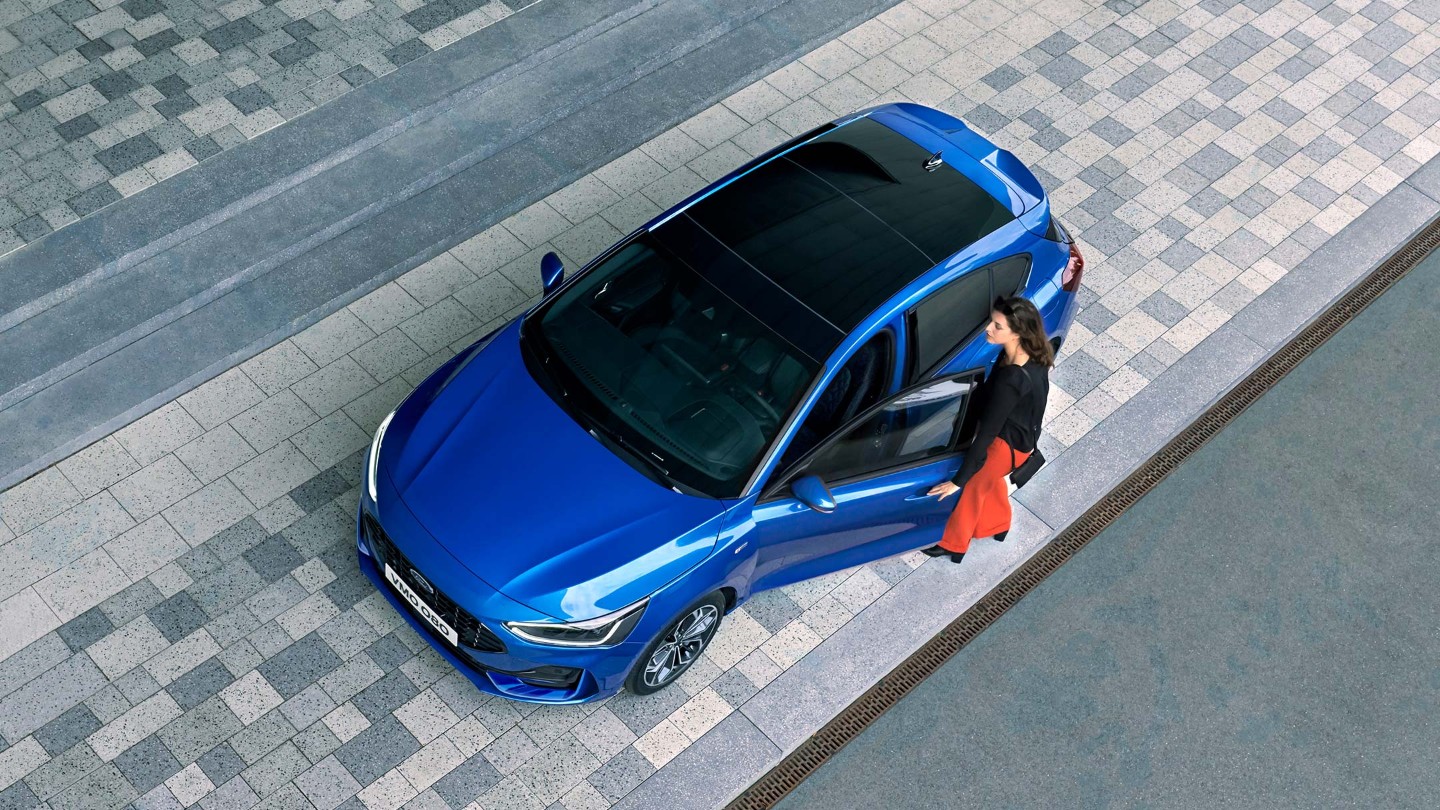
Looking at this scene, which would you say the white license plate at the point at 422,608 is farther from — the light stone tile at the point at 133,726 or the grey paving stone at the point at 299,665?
the light stone tile at the point at 133,726

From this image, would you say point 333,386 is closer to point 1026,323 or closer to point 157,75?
point 157,75

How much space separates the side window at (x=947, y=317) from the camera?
6891 mm

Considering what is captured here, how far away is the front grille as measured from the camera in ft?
20.4

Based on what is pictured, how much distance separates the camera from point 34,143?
891cm

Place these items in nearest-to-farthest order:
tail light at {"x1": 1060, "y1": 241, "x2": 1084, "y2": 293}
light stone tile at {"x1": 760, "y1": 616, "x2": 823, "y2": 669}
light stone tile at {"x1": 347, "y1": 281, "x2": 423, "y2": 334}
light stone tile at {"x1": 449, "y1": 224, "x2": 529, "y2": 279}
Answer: light stone tile at {"x1": 760, "y1": 616, "x2": 823, "y2": 669}
tail light at {"x1": 1060, "y1": 241, "x2": 1084, "y2": 293}
light stone tile at {"x1": 347, "y1": 281, "x2": 423, "y2": 334}
light stone tile at {"x1": 449, "y1": 224, "x2": 529, "y2": 279}

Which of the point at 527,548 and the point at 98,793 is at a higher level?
the point at 527,548

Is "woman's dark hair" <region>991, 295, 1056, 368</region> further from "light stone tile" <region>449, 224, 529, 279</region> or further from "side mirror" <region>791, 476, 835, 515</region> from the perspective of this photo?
"light stone tile" <region>449, 224, 529, 279</region>

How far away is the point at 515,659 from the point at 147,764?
1811 mm

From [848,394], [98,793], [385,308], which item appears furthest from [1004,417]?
[98,793]

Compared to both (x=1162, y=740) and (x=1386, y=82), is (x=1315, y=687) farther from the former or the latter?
(x=1386, y=82)

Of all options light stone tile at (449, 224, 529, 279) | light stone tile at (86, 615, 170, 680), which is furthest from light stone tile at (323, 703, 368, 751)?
light stone tile at (449, 224, 529, 279)

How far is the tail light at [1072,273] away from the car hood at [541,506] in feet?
8.44

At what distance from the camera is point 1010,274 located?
736cm

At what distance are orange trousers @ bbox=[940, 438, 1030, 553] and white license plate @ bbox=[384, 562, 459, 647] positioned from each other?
262 centimetres
